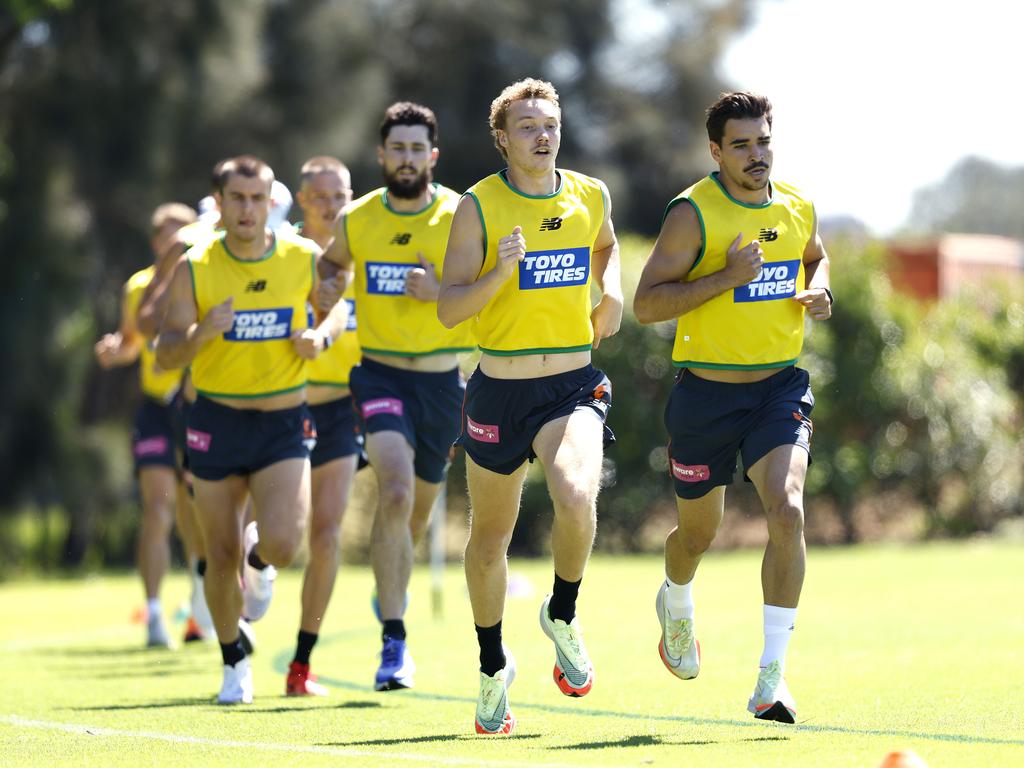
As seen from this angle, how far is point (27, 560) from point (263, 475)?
1439 centimetres

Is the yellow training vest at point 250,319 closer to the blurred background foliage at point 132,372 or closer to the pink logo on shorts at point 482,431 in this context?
the pink logo on shorts at point 482,431

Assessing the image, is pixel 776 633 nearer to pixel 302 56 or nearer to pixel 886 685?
pixel 886 685

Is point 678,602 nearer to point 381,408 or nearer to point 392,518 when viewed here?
point 392,518

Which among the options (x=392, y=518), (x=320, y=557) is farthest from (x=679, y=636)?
(x=320, y=557)

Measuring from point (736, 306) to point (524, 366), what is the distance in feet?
3.40

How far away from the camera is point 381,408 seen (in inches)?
358

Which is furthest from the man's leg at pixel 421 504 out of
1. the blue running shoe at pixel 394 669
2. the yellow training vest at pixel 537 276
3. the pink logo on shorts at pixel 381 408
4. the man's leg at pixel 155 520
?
the man's leg at pixel 155 520

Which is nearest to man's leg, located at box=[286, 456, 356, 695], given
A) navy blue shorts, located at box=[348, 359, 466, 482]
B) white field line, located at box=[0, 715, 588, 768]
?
navy blue shorts, located at box=[348, 359, 466, 482]

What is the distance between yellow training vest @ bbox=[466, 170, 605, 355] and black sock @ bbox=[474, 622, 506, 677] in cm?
122

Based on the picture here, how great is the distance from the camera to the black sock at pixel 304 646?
29.1 feet

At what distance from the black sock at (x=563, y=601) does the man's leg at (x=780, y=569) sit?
825 mm

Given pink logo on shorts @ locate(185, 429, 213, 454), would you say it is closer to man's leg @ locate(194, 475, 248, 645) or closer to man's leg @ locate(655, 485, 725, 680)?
man's leg @ locate(194, 475, 248, 645)

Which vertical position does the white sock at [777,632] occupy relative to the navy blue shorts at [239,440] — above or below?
below

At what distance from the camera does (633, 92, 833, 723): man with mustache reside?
7445 millimetres
